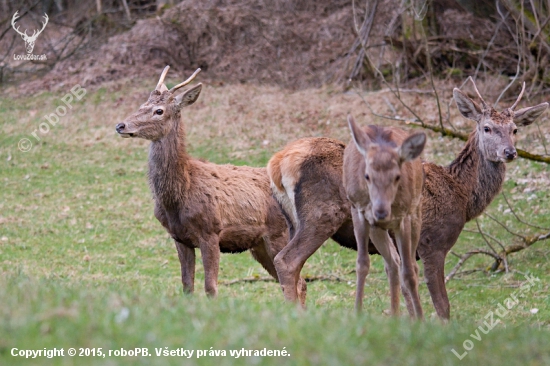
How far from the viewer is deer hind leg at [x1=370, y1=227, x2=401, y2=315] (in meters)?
7.31

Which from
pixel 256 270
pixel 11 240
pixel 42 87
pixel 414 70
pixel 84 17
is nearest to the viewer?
pixel 256 270

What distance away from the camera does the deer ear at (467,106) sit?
30.8 ft

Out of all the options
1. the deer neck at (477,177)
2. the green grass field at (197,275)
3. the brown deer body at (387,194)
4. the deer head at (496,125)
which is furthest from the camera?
the deer neck at (477,177)

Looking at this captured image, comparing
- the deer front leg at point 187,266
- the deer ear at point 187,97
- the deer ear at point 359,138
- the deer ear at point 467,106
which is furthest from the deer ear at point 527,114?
the deer front leg at point 187,266

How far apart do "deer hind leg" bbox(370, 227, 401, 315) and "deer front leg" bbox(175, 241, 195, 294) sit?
7.84 feet

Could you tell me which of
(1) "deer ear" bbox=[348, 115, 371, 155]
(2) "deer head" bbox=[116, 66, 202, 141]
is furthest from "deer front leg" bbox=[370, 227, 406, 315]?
(2) "deer head" bbox=[116, 66, 202, 141]

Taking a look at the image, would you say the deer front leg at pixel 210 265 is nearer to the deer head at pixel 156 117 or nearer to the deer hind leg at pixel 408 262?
the deer head at pixel 156 117

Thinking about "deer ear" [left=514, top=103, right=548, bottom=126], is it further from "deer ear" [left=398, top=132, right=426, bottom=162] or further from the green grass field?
"deer ear" [left=398, top=132, right=426, bottom=162]

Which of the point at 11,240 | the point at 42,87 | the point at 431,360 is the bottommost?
the point at 42,87

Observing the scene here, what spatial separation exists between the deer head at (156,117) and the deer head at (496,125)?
10.5 ft

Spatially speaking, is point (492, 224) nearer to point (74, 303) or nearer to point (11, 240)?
point (11, 240)

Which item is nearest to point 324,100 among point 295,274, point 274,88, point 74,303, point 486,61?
point 274,88

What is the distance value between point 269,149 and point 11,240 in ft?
21.2

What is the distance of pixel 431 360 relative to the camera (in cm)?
501
